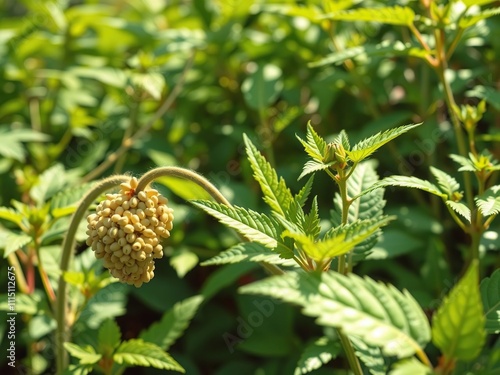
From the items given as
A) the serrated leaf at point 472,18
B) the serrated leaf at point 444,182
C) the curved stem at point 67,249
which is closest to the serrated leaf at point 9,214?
the curved stem at point 67,249

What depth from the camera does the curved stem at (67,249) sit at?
1.25m

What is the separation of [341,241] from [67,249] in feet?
2.34

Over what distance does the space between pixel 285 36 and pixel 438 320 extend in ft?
5.37

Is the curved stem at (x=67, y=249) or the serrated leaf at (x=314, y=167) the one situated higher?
the serrated leaf at (x=314, y=167)

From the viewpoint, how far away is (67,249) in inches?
55.0

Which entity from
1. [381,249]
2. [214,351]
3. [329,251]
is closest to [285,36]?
[381,249]

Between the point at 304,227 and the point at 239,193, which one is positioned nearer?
the point at 304,227

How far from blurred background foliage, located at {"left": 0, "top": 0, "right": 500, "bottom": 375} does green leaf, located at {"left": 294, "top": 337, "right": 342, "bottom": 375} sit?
0.35 meters

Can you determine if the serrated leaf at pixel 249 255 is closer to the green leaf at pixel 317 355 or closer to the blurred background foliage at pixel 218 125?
the green leaf at pixel 317 355

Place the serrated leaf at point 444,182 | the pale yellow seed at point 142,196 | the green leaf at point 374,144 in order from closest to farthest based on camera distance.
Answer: the green leaf at point 374,144 < the pale yellow seed at point 142,196 < the serrated leaf at point 444,182

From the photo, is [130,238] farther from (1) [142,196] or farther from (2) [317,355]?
(2) [317,355]

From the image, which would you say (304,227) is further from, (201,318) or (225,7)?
(225,7)

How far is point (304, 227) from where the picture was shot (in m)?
1.14

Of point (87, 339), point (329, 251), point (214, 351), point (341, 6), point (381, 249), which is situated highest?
point (341, 6)
